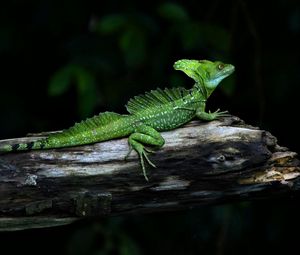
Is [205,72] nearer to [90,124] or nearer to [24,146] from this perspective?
[90,124]

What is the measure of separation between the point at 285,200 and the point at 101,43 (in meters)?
2.13

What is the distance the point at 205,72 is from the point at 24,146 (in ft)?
4.33

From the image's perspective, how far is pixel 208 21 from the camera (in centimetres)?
568

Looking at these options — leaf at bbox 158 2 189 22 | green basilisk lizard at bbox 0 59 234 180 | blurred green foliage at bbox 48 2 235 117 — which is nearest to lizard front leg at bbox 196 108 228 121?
green basilisk lizard at bbox 0 59 234 180

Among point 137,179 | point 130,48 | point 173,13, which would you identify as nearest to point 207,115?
point 137,179

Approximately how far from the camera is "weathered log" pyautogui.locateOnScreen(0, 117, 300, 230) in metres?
3.84

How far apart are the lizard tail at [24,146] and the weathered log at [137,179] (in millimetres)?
38

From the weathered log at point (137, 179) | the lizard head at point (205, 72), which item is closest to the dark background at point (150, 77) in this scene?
the lizard head at point (205, 72)

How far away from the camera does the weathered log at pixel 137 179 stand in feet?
12.6

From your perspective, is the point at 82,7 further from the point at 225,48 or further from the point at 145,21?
the point at 225,48

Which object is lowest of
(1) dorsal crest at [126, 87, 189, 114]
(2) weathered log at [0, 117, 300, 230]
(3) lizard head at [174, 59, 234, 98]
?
(2) weathered log at [0, 117, 300, 230]

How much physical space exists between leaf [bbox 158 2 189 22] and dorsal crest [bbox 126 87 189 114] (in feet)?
3.83

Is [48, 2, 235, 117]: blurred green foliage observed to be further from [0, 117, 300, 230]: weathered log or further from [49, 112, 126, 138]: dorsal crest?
[0, 117, 300, 230]: weathered log

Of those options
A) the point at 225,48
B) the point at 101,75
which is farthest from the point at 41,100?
the point at 225,48
